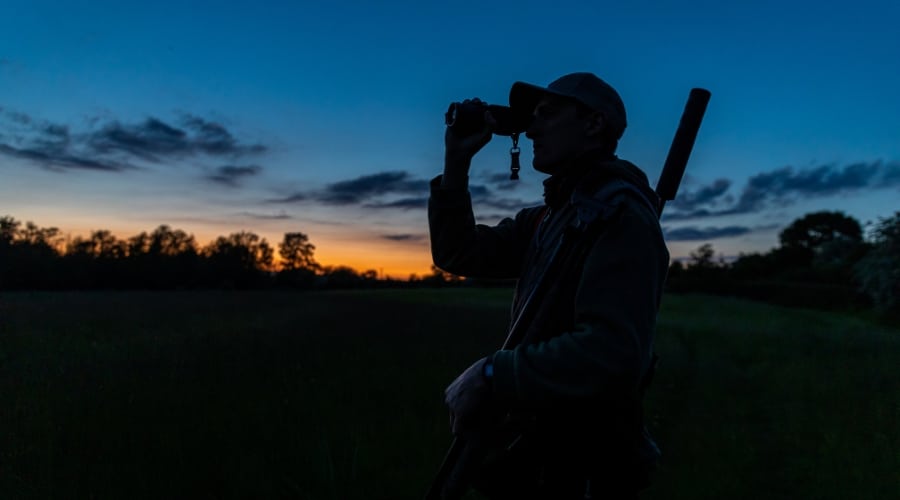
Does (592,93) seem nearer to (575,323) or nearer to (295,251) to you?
(575,323)

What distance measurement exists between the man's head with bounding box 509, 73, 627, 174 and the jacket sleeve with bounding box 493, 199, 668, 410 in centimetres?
37

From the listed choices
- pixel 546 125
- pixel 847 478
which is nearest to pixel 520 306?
pixel 546 125

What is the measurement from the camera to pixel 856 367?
12.3 m

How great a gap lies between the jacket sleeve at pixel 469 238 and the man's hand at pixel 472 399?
65 cm

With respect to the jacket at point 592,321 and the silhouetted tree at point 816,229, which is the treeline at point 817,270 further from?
the jacket at point 592,321

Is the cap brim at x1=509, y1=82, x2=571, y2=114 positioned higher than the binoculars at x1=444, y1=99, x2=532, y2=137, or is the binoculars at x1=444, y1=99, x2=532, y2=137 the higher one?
the cap brim at x1=509, y1=82, x2=571, y2=114

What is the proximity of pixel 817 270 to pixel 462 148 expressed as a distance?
6990 cm

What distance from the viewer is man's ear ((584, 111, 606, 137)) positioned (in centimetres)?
201

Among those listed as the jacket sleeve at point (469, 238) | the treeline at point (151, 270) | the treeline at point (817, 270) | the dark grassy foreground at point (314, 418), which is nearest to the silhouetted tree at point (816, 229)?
the treeline at point (817, 270)

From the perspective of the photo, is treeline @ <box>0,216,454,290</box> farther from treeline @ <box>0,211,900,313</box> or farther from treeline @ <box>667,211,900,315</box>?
treeline @ <box>667,211,900,315</box>

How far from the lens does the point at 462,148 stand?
2.17m

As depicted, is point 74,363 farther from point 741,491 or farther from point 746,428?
point 746,428

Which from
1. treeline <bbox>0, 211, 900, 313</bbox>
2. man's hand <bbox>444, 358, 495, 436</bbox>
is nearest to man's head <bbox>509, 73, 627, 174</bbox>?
man's hand <bbox>444, 358, 495, 436</bbox>

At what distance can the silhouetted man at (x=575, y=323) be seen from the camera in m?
1.68
